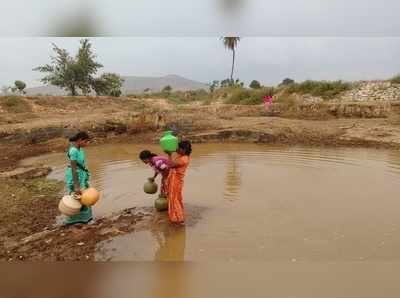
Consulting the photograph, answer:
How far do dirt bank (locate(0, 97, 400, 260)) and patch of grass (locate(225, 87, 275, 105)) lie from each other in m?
5.33

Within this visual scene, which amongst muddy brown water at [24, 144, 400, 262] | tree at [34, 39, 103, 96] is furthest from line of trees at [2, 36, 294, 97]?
muddy brown water at [24, 144, 400, 262]

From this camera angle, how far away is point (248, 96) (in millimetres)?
27406

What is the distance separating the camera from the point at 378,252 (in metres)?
5.10

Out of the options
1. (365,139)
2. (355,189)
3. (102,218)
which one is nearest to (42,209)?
(102,218)

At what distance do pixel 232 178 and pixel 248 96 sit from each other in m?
18.6

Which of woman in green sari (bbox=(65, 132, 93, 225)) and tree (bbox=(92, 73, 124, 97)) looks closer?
woman in green sari (bbox=(65, 132, 93, 225))

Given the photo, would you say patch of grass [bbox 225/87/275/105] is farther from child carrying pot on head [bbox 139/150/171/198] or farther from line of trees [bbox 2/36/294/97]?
child carrying pot on head [bbox 139/150/171/198]

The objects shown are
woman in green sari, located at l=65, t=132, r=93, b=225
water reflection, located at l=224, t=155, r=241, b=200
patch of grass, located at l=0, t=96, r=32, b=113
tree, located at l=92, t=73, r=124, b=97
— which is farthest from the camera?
tree, located at l=92, t=73, r=124, b=97

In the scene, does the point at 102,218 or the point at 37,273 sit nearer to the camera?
the point at 37,273

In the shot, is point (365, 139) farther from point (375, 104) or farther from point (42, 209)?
point (42, 209)

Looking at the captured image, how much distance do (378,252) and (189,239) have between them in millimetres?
2387

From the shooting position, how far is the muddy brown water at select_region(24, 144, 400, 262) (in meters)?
5.25

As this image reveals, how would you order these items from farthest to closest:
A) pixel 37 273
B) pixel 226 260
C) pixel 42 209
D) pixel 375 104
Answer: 1. pixel 375 104
2. pixel 42 209
3. pixel 226 260
4. pixel 37 273

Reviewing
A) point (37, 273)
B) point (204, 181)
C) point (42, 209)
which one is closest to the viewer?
point (37, 273)
